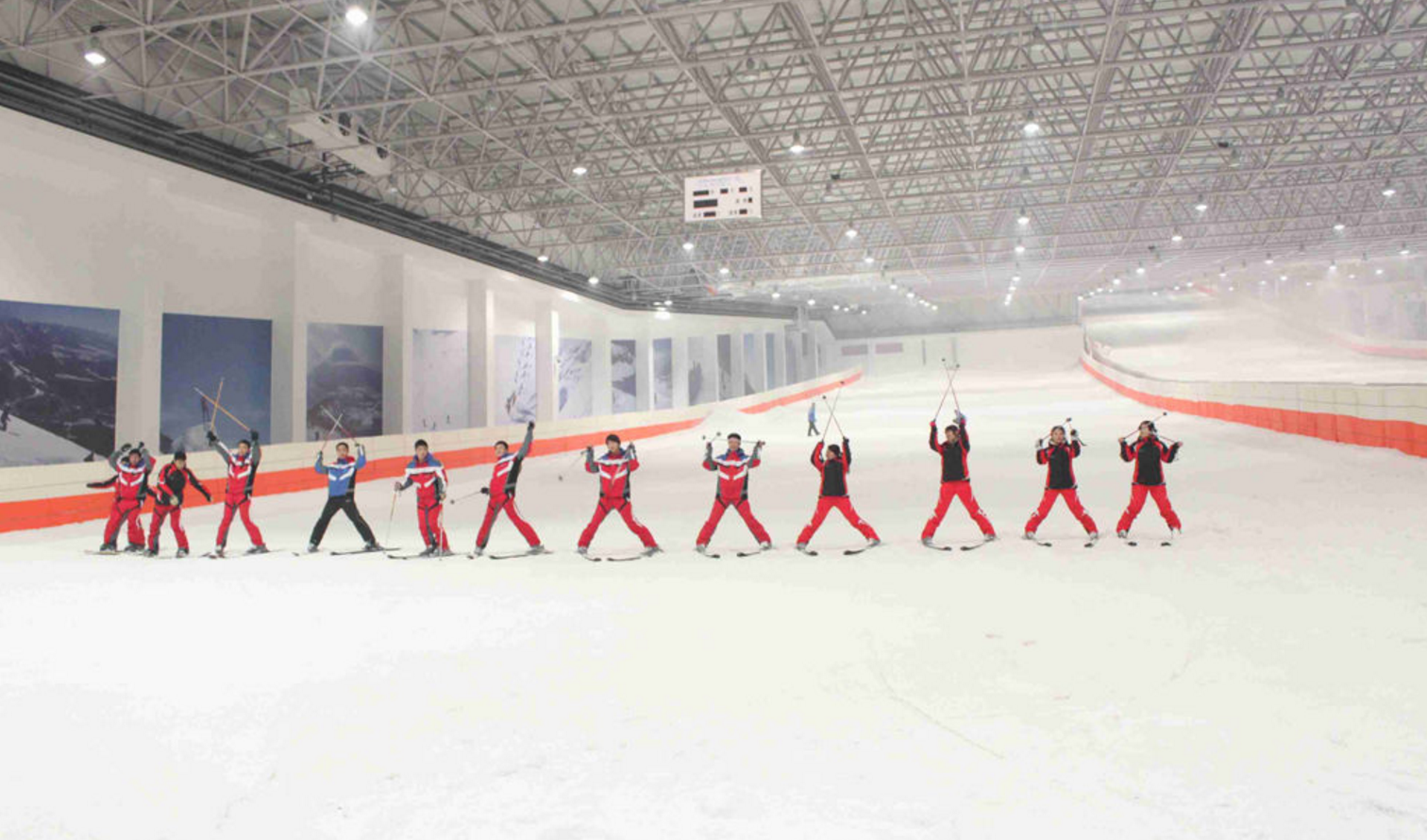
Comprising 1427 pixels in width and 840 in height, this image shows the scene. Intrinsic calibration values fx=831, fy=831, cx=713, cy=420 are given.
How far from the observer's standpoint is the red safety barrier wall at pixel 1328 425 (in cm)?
1456

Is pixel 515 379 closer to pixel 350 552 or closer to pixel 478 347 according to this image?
pixel 478 347

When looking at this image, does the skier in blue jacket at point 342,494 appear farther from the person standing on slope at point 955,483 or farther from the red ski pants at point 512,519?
the person standing on slope at point 955,483

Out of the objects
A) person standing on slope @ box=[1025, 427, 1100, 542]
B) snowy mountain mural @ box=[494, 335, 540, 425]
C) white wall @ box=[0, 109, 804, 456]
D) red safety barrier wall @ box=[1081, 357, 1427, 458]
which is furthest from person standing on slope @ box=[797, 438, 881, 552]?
snowy mountain mural @ box=[494, 335, 540, 425]

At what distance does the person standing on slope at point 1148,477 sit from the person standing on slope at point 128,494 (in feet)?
42.7

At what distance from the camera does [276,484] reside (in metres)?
18.0

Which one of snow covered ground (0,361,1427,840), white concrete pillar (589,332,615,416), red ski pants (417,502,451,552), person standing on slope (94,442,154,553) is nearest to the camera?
snow covered ground (0,361,1427,840)

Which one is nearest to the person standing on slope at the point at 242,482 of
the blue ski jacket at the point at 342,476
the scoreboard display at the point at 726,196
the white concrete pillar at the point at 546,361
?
the blue ski jacket at the point at 342,476

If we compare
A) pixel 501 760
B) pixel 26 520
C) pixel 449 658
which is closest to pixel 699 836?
pixel 501 760

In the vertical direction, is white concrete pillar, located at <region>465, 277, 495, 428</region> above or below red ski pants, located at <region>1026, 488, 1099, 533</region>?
above

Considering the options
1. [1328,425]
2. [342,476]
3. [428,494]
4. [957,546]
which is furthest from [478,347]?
[1328,425]

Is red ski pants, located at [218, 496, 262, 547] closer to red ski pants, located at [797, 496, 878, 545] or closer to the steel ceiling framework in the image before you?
red ski pants, located at [797, 496, 878, 545]

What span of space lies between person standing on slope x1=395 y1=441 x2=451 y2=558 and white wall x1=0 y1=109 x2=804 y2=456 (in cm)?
1040

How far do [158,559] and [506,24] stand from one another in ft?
34.3

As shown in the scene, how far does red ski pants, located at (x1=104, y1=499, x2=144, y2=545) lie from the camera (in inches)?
455
